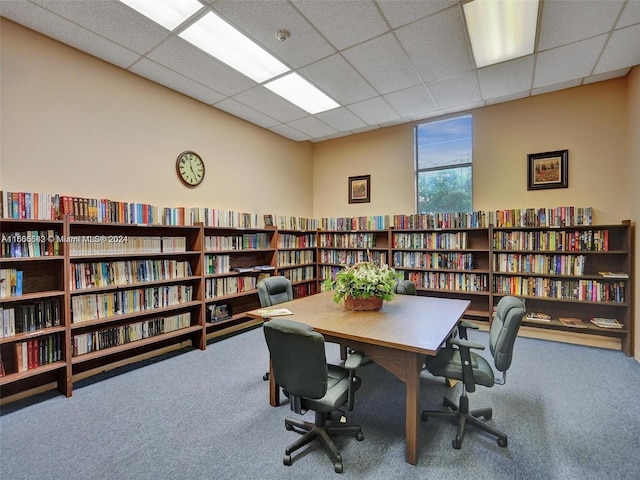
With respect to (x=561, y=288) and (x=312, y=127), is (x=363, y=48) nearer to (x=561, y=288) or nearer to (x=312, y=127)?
(x=312, y=127)

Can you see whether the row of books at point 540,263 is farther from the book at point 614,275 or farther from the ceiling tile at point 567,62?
the ceiling tile at point 567,62

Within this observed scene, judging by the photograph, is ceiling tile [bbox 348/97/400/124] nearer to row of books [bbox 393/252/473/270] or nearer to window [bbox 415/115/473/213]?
window [bbox 415/115/473/213]

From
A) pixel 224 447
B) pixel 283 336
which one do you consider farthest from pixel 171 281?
pixel 283 336

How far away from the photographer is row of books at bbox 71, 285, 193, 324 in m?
2.75

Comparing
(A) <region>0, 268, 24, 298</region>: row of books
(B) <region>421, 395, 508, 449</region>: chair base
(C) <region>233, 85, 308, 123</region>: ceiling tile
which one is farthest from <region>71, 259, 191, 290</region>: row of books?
(B) <region>421, 395, 508, 449</region>: chair base

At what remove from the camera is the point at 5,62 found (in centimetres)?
247

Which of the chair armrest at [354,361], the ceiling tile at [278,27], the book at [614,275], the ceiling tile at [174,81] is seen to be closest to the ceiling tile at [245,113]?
the ceiling tile at [174,81]

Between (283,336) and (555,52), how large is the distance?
12.3 ft

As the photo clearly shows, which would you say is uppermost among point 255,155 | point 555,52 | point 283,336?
point 555,52

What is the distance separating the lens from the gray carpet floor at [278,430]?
1.76 m

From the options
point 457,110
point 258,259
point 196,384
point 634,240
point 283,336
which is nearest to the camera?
point 283,336

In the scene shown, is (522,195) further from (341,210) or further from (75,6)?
(75,6)

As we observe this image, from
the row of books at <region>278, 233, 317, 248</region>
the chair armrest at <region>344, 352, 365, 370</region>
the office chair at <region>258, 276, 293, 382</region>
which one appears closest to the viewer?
the chair armrest at <region>344, 352, 365, 370</region>

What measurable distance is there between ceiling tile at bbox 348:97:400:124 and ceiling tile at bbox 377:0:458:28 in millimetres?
1481
